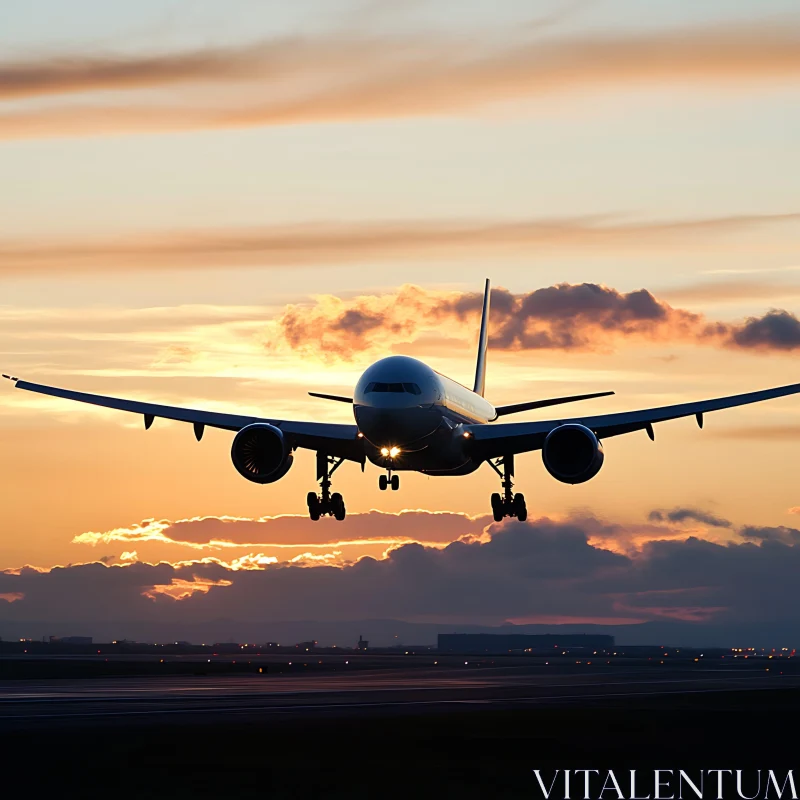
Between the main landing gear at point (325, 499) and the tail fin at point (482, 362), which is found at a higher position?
the tail fin at point (482, 362)

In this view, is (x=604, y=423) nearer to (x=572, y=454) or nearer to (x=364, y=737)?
(x=572, y=454)

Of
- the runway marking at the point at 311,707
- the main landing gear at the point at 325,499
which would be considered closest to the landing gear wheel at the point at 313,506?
the main landing gear at the point at 325,499

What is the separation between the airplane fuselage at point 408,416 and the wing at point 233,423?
327cm

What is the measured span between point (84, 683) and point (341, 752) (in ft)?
111

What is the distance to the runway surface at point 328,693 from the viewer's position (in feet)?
137

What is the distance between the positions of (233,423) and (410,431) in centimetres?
1240

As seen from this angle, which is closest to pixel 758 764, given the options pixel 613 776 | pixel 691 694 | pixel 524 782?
pixel 613 776

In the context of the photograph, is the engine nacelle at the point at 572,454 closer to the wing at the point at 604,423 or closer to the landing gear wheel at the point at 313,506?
the wing at the point at 604,423

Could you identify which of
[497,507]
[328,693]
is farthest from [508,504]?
[328,693]

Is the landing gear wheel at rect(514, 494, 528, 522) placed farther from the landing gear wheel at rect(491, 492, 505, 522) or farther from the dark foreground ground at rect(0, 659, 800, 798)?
the dark foreground ground at rect(0, 659, 800, 798)

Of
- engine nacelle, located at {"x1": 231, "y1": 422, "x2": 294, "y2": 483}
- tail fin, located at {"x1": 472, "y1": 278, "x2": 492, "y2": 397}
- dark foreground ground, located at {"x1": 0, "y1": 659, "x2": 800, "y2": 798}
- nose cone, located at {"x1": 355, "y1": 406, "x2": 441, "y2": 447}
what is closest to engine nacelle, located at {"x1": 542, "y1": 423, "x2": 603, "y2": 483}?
nose cone, located at {"x1": 355, "y1": 406, "x2": 441, "y2": 447}

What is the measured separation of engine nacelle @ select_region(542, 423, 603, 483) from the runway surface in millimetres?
9970

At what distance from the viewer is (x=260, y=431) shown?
6844 cm

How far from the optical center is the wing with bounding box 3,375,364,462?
7025cm
